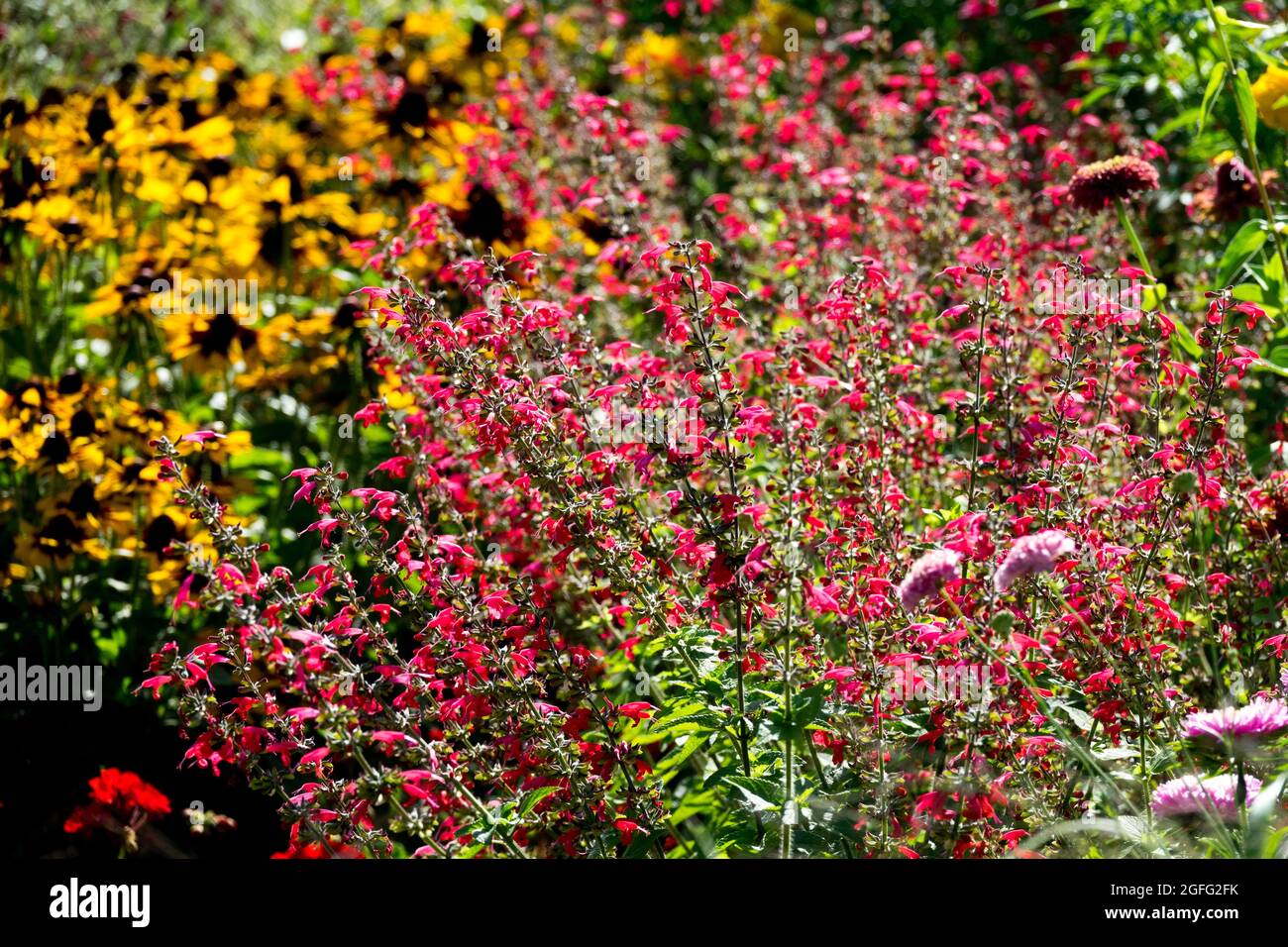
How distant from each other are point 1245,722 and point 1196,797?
0.58 feet

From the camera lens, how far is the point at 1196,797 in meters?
2.28

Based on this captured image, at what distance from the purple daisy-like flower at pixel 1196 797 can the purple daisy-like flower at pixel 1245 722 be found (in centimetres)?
8

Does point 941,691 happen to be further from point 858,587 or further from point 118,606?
point 118,606

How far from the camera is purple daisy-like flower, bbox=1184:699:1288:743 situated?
7.55 ft

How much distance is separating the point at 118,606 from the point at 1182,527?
139 inches

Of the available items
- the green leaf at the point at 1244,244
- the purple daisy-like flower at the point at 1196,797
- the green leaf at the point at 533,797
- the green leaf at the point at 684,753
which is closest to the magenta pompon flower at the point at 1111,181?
the green leaf at the point at 1244,244

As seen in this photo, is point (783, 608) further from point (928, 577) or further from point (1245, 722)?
point (1245, 722)

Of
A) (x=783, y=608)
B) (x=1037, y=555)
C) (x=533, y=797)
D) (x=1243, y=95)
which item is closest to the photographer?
(x=1037, y=555)

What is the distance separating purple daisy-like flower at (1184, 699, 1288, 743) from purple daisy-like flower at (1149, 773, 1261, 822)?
0.26 ft

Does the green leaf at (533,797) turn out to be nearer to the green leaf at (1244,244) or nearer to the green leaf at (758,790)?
the green leaf at (758,790)

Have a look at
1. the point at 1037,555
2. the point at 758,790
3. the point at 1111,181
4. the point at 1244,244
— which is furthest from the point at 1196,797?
the point at 1111,181

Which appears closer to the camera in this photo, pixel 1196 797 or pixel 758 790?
pixel 1196 797

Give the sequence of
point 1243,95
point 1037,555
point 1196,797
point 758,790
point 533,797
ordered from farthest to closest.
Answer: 1. point 1243,95
2. point 758,790
3. point 533,797
4. point 1196,797
5. point 1037,555
